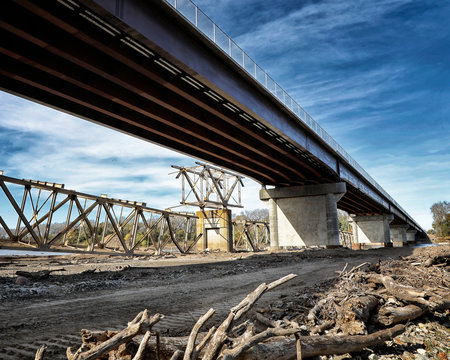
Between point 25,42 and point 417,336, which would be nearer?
A: point 417,336

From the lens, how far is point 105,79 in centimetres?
1431

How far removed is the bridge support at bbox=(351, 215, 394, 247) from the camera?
6725cm

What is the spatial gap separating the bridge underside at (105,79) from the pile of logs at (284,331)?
9.86 m

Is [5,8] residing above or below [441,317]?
above

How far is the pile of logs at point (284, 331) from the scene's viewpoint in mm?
2984

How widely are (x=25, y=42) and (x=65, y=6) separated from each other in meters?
2.74

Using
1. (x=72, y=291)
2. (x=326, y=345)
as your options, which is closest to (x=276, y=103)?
(x=72, y=291)

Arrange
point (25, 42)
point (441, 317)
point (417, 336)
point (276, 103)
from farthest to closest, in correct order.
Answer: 1. point (276, 103)
2. point (25, 42)
3. point (441, 317)
4. point (417, 336)

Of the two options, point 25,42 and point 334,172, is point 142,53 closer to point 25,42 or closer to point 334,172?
point 25,42

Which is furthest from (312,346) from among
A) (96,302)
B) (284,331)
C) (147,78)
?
(147,78)

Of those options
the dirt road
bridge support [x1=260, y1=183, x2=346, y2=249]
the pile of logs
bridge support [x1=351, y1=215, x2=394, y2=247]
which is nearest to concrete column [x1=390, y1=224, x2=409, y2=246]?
bridge support [x1=351, y1=215, x2=394, y2=247]

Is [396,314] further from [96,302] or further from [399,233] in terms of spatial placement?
[399,233]

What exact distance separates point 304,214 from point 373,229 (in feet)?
143

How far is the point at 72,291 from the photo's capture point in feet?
29.5
